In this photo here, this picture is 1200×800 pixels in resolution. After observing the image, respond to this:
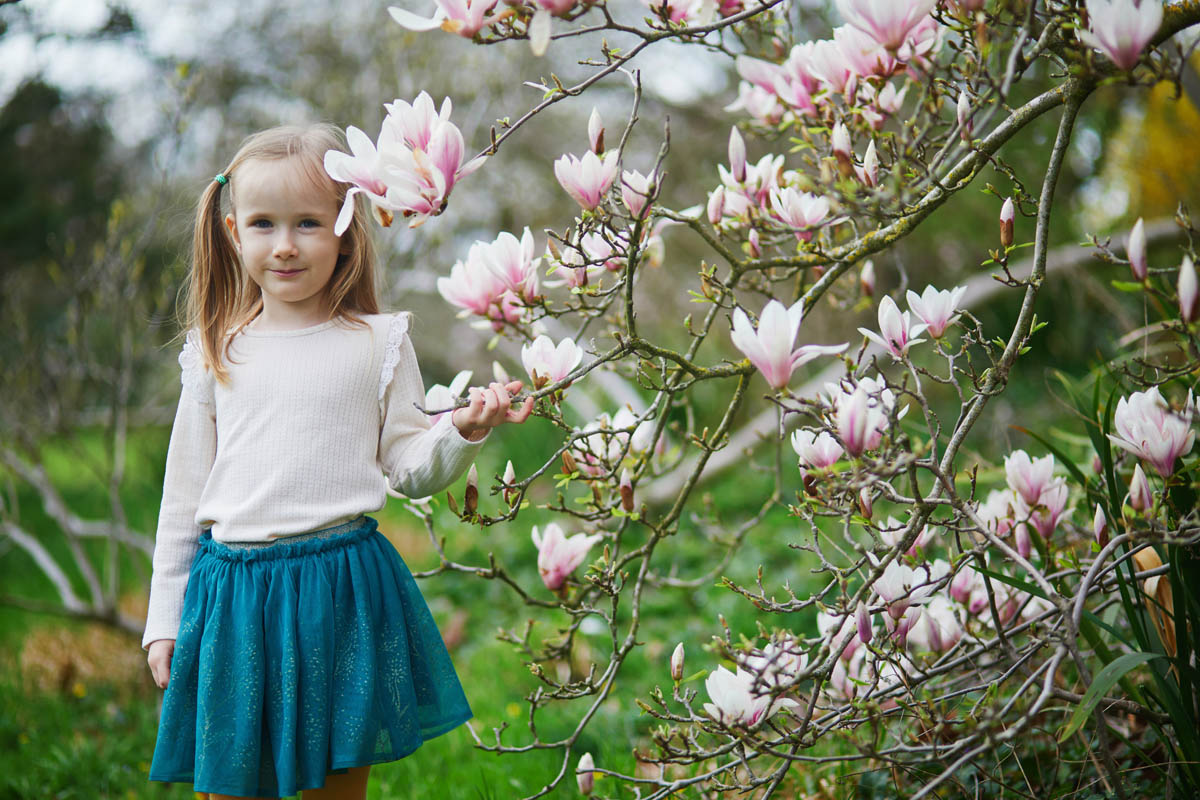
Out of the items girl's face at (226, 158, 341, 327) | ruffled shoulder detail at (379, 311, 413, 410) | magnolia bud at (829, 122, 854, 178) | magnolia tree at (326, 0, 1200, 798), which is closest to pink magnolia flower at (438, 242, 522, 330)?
magnolia tree at (326, 0, 1200, 798)

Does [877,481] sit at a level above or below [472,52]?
below

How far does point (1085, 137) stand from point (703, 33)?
4.58 meters

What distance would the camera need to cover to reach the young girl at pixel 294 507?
4.82 feet

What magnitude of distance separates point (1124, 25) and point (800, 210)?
553 millimetres

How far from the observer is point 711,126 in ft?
18.0

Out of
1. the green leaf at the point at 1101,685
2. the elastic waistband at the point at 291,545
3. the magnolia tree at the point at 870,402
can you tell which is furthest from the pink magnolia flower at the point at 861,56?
the elastic waistband at the point at 291,545

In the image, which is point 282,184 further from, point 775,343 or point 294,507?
point 775,343

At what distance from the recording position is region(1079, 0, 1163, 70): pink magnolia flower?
1.03 metres

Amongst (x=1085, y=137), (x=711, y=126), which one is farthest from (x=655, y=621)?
(x=1085, y=137)

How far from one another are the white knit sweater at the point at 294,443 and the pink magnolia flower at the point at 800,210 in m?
0.66

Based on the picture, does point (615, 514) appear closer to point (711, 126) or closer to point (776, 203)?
point (776, 203)

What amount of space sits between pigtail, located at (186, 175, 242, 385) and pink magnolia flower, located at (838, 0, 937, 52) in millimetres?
1158

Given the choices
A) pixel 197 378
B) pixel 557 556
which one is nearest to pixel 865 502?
pixel 557 556

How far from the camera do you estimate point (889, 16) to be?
117cm
